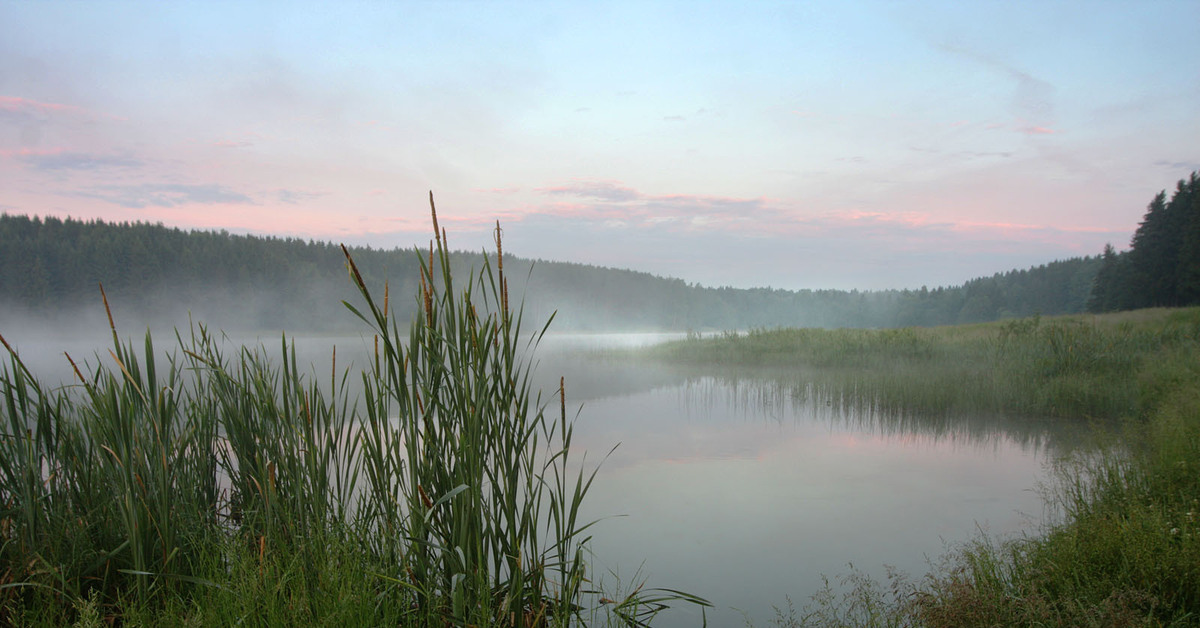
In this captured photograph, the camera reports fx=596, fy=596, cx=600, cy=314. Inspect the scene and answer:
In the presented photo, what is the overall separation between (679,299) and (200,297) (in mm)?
47107

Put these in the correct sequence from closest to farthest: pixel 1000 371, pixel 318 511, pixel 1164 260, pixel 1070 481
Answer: pixel 318 511
pixel 1070 481
pixel 1000 371
pixel 1164 260

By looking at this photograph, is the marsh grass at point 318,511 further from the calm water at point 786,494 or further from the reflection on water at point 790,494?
the reflection on water at point 790,494

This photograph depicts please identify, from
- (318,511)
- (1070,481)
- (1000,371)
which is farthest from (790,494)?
(1000,371)

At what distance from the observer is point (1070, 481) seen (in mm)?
4426

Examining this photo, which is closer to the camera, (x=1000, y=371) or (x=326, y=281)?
(x=1000, y=371)

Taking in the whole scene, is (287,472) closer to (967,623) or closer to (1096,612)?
(967,623)

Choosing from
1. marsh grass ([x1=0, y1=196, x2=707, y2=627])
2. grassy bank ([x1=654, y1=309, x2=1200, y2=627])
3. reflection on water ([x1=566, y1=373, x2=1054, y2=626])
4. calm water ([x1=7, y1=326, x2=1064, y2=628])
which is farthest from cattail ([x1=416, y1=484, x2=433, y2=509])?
grassy bank ([x1=654, y1=309, x2=1200, y2=627])

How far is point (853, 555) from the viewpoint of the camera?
159 inches

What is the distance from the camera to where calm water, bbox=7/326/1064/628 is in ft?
12.5

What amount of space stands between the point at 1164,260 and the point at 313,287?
50575mm

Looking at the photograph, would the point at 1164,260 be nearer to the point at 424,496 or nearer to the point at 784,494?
the point at 784,494

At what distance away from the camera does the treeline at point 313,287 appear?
2205cm

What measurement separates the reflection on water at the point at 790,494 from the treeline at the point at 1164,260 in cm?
2819

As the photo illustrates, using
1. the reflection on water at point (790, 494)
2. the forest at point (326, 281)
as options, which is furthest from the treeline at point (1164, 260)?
the reflection on water at point (790, 494)
